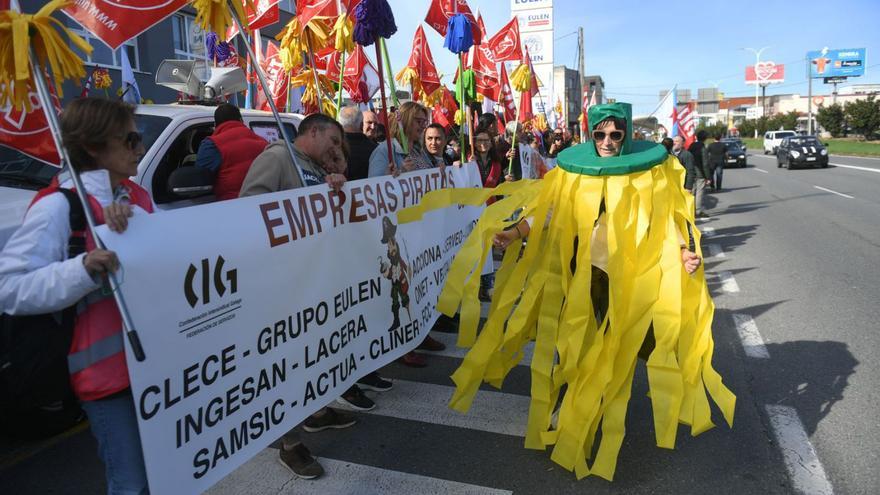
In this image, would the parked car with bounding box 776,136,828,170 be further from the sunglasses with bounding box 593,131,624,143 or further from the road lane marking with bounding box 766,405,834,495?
the sunglasses with bounding box 593,131,624,143

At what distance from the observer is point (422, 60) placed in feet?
29.6

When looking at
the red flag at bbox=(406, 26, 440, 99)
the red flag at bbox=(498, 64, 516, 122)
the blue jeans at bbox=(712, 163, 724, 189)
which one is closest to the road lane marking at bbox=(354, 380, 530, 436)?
the red flag at bbox=(406, 26, 440, 99)

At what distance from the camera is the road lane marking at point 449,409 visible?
146 inches

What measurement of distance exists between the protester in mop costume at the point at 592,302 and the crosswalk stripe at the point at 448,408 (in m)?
0.46

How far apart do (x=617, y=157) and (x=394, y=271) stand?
1.49 m

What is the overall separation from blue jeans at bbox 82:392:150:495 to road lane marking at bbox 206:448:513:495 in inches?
42.8

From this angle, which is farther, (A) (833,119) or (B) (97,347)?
(A) (833,119)

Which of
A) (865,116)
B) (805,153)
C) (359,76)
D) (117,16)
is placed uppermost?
(359,76)

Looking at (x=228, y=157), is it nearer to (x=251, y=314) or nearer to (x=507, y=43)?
(x=251, y=314)

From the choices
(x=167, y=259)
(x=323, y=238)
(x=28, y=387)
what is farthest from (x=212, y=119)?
(x=28, y=387)

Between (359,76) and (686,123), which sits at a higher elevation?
(359,76)

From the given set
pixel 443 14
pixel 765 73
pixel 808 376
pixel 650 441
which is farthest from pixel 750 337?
pixel 765 73

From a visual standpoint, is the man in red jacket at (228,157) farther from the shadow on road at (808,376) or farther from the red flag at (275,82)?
the red flag at (275,82)

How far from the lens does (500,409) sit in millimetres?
3939
